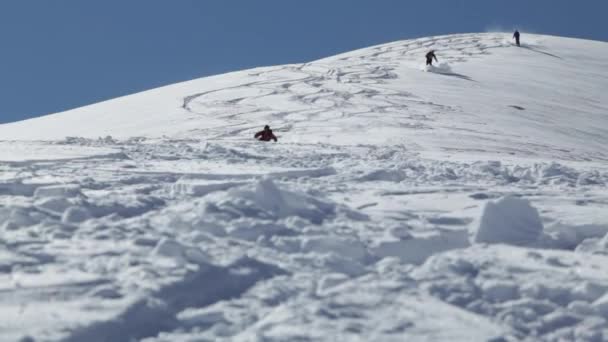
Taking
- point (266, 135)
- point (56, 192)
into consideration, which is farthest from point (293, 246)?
point (266, 135)

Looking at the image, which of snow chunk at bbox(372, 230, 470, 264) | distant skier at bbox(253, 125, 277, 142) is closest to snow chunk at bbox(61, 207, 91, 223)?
snow chunk at bbox(372, 230, 470, 264)

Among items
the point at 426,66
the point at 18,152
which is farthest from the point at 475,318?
the point at 426,66

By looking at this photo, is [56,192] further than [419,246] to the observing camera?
Yes

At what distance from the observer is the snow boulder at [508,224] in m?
5.69

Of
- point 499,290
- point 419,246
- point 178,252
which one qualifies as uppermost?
point 178,252

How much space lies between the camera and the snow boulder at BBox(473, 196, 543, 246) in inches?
224

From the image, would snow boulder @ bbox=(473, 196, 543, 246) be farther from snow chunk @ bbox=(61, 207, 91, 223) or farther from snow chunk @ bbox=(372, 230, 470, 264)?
snow chunk @ bbox=(61, 207, 91, 223)

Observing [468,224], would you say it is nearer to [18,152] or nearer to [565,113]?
[18,152]

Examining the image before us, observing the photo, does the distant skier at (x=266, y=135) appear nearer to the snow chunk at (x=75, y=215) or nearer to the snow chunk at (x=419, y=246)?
the snow chunk at (x=75, y=215)

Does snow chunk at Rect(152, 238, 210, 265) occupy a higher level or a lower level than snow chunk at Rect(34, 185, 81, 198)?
lower

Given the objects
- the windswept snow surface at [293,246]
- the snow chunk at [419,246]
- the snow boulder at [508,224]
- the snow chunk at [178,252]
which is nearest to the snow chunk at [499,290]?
the windswept snow surface at [293,246]

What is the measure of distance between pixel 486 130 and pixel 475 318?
14.1 m

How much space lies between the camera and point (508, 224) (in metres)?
5.81

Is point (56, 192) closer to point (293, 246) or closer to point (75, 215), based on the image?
point (75, 215)
